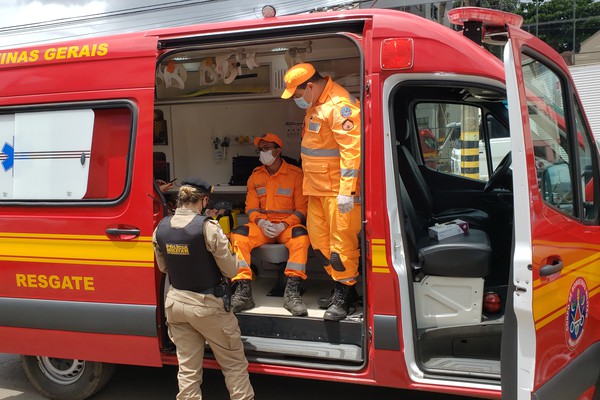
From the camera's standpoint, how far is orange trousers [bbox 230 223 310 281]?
3.98 meters

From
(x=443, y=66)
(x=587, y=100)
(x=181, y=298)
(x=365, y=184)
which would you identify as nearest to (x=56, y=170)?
(x=181, y=298)

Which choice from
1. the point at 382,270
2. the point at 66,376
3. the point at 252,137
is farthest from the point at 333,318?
the point at 252,137

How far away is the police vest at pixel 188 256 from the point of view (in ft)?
10.2

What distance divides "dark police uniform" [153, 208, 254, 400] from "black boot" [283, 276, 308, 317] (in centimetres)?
51

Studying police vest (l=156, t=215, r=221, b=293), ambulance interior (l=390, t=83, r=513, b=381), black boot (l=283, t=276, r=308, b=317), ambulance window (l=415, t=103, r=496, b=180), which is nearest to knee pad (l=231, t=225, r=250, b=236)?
black boot (l=283, t=276, r=308, b=317)

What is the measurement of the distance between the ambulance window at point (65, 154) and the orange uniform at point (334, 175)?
4.00ft

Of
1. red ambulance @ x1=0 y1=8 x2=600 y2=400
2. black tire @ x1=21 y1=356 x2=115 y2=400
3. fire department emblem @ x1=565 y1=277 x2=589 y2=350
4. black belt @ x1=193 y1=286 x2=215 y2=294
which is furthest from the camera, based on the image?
black tire @ x1=21 y1=356 x2=115 y2=400

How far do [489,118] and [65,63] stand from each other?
10.6 ft

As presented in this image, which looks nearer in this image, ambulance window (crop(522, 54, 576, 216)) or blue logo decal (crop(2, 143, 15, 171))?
ambulance window (crop(522, 54, 576, 216))

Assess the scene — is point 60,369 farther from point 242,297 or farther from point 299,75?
point 299,75

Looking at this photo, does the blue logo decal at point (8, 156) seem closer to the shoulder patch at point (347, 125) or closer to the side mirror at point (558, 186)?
the shoulder patch at point (347, 125)

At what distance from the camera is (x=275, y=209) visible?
450cm

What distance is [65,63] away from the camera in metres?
3.52

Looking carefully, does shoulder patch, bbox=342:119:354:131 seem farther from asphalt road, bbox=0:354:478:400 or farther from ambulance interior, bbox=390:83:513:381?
asphalt road, bbox=0:354:478:400
